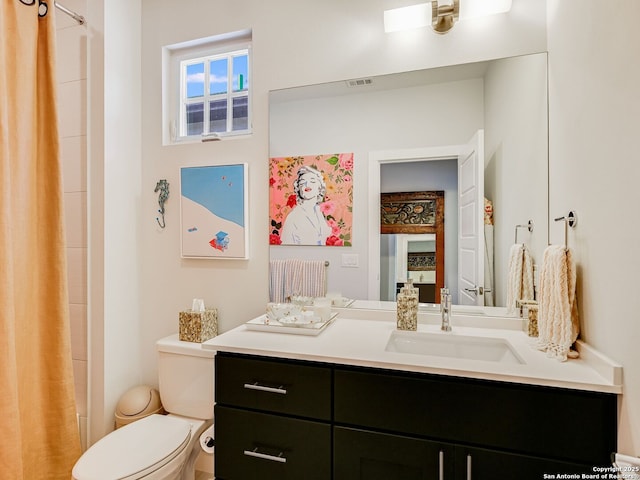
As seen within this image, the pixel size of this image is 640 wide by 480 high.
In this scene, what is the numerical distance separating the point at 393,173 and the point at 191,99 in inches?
50.6

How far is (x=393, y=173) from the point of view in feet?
5.60

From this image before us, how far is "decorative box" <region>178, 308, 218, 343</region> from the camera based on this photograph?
1.82 metres

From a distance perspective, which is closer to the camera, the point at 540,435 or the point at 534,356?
the point at 540,435

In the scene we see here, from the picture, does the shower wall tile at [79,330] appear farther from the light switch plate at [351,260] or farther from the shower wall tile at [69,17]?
the shower wall tile at [69,17]

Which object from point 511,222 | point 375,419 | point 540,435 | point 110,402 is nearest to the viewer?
point 540,435

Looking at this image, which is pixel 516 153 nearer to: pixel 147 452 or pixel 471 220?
pixel 471 220

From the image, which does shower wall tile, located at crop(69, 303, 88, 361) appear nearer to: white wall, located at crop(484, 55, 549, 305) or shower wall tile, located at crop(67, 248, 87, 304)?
shower wall tile, located at crop(67, 248, 87, 304)

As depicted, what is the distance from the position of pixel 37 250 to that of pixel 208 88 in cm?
121

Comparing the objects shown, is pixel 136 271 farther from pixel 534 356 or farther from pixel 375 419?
pixel 534 356

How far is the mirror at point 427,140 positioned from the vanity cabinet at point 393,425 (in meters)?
0.61

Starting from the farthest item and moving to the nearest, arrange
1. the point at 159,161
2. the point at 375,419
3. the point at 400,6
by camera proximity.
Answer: the point at 159,161
the point at 400,6
the point at 375,419

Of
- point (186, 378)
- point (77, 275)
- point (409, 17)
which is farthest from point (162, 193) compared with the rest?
point (409, 17)

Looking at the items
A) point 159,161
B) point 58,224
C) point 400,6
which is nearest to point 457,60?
point 400,6

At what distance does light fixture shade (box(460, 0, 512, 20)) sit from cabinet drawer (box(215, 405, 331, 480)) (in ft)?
5.78
